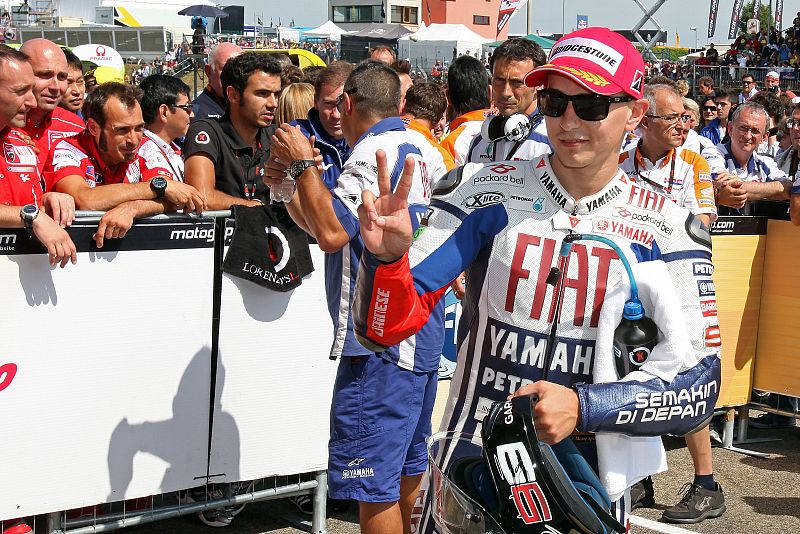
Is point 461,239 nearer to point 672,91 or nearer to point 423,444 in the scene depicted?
point 423,444

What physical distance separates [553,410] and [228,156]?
11.3 ft

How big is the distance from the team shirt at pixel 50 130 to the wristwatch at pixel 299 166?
167 centimetres

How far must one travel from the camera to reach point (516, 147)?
5121 millimetres

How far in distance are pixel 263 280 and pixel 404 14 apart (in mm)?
99169

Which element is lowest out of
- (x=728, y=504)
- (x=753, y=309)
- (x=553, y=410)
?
(x=728, y=504)

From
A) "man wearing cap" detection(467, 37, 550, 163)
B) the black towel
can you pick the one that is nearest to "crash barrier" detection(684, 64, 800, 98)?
"man wearing cap" detection(467, 37, 550, 163)

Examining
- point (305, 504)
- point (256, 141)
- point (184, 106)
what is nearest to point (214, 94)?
point (184, 106)

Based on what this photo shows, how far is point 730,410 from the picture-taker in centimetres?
648

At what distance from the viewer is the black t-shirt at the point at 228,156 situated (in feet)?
17.2

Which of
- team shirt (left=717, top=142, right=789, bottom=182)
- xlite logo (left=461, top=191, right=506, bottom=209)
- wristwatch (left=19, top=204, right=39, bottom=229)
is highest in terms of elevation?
xlite logo (left=461, top=191, right=506, bottom=209)

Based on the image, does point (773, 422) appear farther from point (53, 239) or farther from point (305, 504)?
point (53, 239)

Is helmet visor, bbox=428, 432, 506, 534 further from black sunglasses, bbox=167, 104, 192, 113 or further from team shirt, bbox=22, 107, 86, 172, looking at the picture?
black sunglasses, bbox=167, 104, 192, 113

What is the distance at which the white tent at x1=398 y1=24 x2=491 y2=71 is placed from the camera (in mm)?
43719

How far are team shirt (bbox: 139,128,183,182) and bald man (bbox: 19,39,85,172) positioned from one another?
1.49ft
